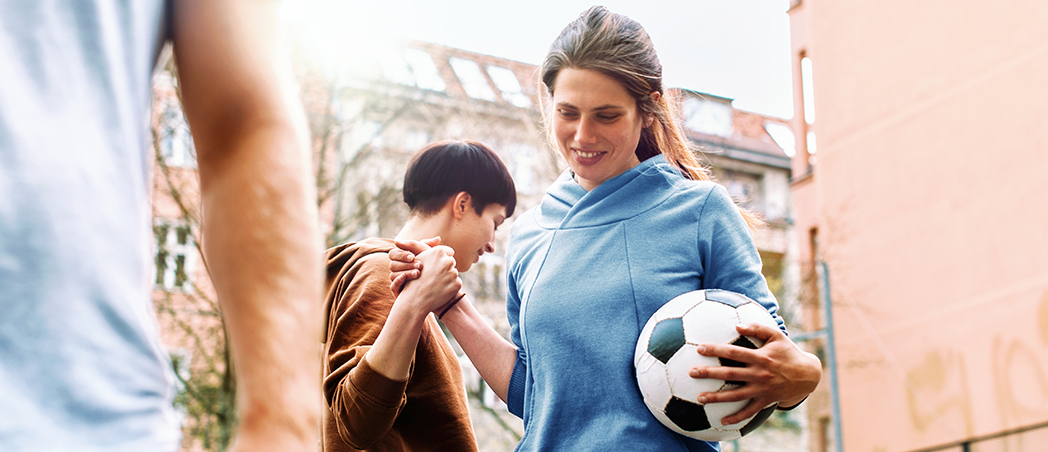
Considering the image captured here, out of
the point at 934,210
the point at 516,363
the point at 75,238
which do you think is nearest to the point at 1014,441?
the point at 934,210

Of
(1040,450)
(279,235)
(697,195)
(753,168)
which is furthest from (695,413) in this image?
(753,168)

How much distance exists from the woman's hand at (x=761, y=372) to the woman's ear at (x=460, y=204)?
1364 mm

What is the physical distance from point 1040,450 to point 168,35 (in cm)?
1287

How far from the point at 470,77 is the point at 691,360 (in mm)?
14768

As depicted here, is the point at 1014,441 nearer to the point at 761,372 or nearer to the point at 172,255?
the point at 761,372

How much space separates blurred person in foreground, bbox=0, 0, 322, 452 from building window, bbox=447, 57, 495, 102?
15940mm

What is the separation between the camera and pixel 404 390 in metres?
2.83

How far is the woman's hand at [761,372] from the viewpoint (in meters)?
2.32

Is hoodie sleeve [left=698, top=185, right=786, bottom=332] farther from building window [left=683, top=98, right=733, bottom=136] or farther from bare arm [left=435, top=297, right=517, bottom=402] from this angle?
building window [left=683, top=98, right=733, bottom=136]

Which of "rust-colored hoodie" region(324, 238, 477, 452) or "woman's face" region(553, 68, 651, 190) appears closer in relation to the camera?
"woman's face" region(553, 68, 651, 190)

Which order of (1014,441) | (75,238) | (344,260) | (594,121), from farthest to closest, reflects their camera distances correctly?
(1014,441) → (344,260) → (594,121) → (75,238)

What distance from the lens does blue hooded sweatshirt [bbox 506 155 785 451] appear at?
249 cm

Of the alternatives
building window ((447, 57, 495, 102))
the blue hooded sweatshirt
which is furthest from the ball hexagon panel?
building window ((447, 57, 495, 102))

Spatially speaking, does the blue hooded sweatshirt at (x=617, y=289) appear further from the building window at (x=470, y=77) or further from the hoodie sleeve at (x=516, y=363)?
the building window at (x=470, y=77)
